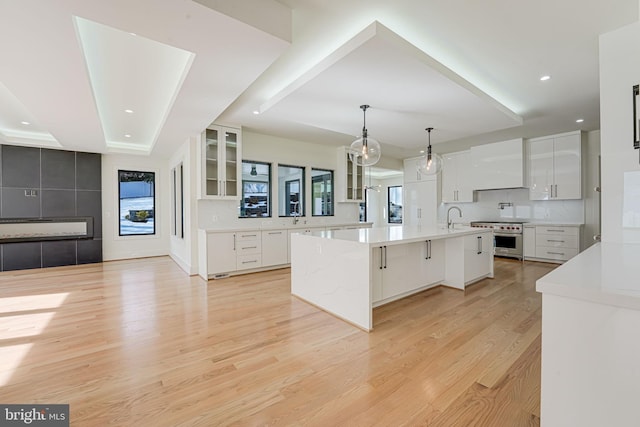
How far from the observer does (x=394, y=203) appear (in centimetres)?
1062

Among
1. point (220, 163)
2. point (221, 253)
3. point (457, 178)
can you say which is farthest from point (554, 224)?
point (220, 163)

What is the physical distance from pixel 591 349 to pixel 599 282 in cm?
24

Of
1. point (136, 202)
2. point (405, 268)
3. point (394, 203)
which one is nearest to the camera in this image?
point (405, 268)

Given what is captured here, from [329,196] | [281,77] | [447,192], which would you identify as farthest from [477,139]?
[281,77]

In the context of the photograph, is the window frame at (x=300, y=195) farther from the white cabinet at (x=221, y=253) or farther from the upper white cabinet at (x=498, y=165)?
the upper white cabinet at (x=498, y=165)

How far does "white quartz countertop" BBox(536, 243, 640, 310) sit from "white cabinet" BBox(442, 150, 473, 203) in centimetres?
594

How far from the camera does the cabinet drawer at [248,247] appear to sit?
4836 mm

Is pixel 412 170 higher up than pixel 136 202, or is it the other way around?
pixel 412 170

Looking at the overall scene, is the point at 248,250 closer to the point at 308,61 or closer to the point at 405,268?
the point at 405,268

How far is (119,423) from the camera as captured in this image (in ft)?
4.97

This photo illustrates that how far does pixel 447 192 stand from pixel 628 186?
536cm

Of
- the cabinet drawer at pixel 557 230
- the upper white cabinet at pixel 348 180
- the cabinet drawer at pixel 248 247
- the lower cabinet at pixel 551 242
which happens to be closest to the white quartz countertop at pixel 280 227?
the cabinet drawer at pixel 248 247

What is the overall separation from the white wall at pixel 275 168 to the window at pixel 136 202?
122 inches

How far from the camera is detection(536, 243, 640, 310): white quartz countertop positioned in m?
0.91
